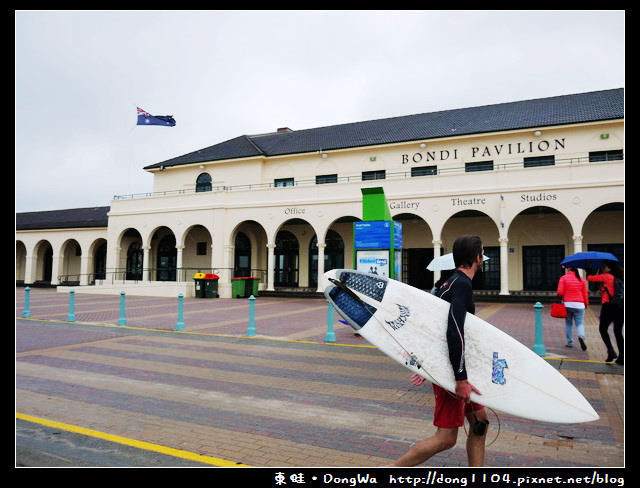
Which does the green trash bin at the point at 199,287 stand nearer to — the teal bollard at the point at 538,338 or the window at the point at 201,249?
the window at the point at 201,249

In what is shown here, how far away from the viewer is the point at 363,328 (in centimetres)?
334

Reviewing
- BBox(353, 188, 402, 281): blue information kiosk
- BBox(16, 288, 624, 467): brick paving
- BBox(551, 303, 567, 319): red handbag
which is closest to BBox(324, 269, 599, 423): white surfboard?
BBox(16, 288, 624, 467): brick paving

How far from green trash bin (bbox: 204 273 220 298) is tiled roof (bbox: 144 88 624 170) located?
388 inches

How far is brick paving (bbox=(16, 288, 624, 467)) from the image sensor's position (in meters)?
3.98

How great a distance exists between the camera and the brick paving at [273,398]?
398 centimetres

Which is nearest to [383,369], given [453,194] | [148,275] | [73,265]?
[453,194]

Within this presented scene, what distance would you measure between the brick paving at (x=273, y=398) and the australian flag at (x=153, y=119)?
882 inches

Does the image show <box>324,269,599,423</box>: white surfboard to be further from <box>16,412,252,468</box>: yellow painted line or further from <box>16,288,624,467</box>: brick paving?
<box>16,412,252,468</box>: yellow painted line

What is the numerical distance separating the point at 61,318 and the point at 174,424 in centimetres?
1113

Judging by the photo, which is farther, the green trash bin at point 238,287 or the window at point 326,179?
the window at point 326,179

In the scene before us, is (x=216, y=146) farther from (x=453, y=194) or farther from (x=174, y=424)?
(x=174, y=424)

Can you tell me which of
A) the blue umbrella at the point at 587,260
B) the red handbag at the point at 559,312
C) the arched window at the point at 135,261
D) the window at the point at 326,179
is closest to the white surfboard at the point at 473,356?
the blue umbrella at the point at 587,260

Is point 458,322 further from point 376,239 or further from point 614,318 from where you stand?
point 376,239
